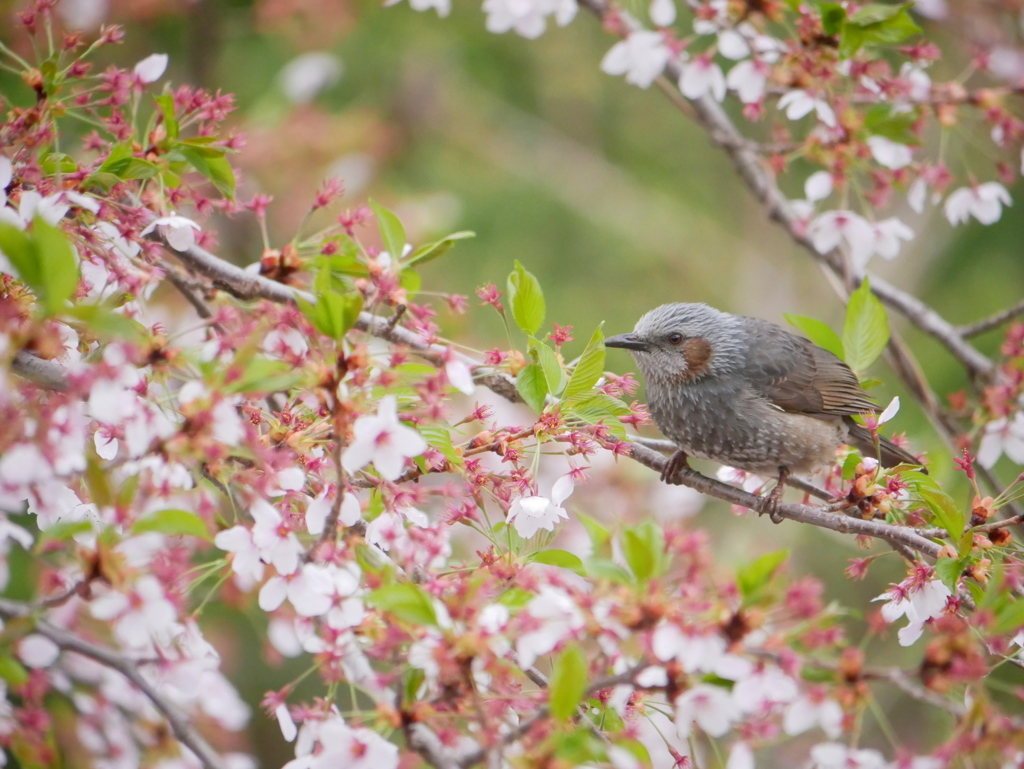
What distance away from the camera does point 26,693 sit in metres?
2.19

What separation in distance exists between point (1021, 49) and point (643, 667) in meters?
6.18

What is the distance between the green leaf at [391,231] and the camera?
2.46 metres

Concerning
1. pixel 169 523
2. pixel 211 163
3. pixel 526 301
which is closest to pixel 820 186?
pixel 526 301

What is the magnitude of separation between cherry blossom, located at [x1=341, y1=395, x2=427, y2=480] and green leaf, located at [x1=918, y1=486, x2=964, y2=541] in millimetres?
1355

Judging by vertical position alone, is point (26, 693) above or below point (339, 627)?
below

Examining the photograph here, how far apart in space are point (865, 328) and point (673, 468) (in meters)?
0.85

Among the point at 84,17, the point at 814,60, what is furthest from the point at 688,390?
the point at 84,17

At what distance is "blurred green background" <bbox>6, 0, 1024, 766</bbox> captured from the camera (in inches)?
241

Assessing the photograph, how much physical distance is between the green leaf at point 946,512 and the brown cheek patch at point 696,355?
1517 mm

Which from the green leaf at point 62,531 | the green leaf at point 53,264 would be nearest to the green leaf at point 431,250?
the green leaf at point 53,264

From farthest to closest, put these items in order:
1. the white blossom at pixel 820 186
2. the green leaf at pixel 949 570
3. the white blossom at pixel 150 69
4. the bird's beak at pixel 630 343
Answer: the bird's beak at pixel 630 343 → the white blossom at pixel 820 186 → the white blossom at pixel 150 69 → the green leaf at pixel 949 570

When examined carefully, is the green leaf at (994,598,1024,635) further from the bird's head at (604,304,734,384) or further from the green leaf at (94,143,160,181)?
the green leaf at (94,143,160,181)

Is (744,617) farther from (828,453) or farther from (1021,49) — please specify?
(1021,49)

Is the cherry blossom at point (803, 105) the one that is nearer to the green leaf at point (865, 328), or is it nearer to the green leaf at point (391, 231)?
the green leaf at point (865, 328)
